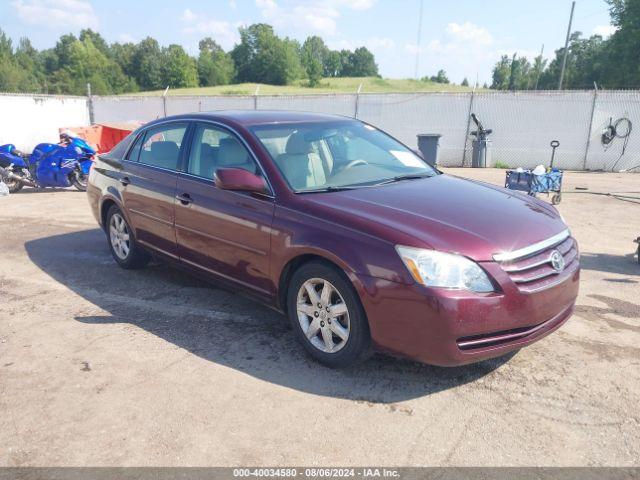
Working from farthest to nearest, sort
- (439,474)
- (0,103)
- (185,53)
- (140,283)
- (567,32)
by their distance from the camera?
1. (185,53)
2. (567,32)
3. (0,103)
4. (140,283)
5. (439,474)

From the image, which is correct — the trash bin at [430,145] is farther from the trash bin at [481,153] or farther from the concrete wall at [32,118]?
the concrete wall at [32,118]

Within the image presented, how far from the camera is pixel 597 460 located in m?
2.65

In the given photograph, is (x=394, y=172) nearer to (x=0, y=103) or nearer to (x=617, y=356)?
(x=617, y=356)

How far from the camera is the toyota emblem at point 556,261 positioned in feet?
10.8

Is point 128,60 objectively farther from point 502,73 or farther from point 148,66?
point 502,73

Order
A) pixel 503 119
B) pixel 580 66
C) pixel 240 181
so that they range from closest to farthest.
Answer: pixel 240 181 < pixel 503 119 < pixel 580 66

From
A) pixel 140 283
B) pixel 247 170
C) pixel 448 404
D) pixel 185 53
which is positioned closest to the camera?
pixel 448 404

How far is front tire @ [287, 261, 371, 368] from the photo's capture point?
3285mm

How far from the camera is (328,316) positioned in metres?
3.46

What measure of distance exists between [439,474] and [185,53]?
95640mm

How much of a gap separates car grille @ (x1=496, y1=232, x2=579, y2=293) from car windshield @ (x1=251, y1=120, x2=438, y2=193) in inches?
51.5

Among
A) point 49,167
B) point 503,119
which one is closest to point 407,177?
point 49,167

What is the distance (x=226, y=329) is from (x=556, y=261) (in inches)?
98.3

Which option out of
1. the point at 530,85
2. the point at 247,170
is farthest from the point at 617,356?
the point at 530,85
